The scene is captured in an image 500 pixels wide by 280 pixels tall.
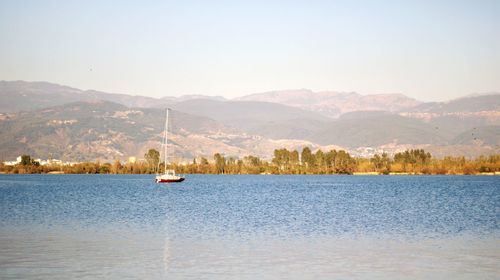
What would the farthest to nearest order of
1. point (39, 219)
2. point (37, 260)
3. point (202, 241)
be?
point (39, 219) < point (202, 241) < point (37, 260)

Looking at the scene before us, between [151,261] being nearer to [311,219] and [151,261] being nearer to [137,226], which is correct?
[137,226]

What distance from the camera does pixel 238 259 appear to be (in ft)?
122

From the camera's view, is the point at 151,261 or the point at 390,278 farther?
the point at 151,261

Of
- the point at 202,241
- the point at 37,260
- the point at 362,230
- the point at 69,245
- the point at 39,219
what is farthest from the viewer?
the point at 39,219

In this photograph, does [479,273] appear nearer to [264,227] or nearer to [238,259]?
[238,259]

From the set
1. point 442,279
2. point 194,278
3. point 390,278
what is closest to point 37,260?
point 194,278

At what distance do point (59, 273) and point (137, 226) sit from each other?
2285cm

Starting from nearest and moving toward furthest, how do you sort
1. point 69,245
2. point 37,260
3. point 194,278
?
point 194,278 < point 37,260 < point 69,245

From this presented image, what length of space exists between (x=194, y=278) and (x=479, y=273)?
1313 cm

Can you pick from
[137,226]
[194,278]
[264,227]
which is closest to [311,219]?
[264,227]

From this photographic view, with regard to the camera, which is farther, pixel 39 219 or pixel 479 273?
pixel 39 219

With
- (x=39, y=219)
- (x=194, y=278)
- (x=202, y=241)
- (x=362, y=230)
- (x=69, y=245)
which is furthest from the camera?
(x=39, y=219)

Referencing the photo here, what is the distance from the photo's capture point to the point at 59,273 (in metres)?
32.2

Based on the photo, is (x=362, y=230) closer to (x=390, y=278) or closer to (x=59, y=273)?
(x=390, y=278)
